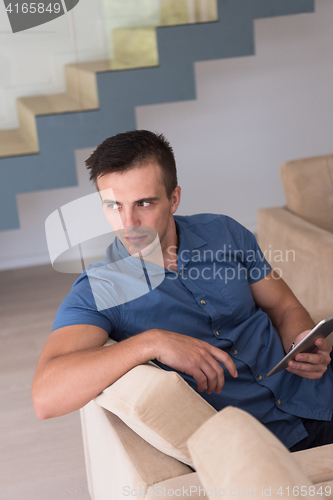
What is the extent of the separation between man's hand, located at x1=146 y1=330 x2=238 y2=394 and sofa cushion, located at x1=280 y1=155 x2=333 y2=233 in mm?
1341

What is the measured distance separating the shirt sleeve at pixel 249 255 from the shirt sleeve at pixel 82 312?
422mm

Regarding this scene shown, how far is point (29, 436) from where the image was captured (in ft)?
5.71

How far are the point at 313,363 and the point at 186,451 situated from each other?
1.32 feet

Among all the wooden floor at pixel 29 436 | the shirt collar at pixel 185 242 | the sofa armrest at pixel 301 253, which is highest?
the shirt collar at pixel 185 242

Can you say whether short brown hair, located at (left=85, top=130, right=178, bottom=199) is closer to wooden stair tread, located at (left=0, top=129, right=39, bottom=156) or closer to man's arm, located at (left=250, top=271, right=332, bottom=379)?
man's arm, located at (left=250, top=271, right=332, bottom=379)

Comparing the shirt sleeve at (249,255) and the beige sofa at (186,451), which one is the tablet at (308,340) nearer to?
the beige sofa at (186,451)

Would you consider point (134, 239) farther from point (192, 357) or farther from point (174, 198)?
point (192, 357)

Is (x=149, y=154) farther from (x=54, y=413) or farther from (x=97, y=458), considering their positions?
(x=97, y=458)

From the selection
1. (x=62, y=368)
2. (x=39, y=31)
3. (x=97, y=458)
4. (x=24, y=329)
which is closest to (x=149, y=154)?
(x=62, y=368)

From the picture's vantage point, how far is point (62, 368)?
2.90 ft

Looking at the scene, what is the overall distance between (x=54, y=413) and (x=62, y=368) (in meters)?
0.09

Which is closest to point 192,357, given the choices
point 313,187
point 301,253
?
point 301,253

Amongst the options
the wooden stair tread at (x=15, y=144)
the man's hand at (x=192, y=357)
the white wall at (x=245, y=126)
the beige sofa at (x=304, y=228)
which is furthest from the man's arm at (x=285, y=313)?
the white wall at (x=245, y=126)

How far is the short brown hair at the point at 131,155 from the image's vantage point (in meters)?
1.11
